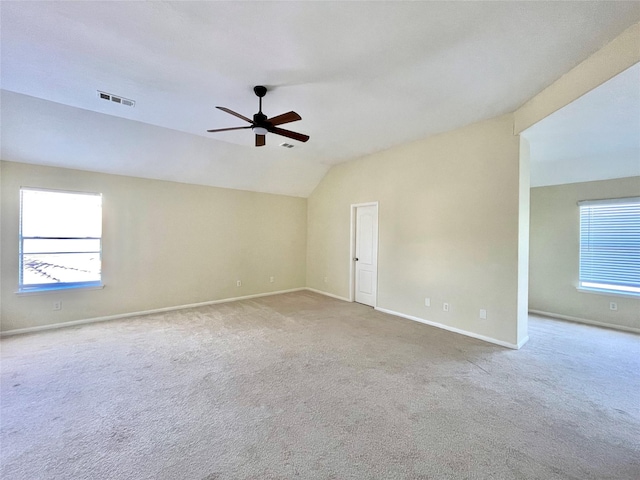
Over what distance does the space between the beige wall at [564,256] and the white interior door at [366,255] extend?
311cm

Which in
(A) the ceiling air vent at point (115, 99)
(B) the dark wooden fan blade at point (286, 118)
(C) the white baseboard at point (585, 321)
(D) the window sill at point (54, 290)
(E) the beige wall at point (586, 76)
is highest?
(A) the ceiling air vent at point (115, 99)

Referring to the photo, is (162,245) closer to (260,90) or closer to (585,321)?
(260,90)

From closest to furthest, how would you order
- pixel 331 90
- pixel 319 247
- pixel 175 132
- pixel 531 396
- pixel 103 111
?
pixel 531 396, pixel 331 90, pixel 103 111, pixel 175 132, pixel 319 247

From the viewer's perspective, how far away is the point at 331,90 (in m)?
2.84

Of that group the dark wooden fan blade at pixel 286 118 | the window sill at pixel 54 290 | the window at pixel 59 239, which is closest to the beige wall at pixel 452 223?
the dark wooden fan blade at pixel 286 118

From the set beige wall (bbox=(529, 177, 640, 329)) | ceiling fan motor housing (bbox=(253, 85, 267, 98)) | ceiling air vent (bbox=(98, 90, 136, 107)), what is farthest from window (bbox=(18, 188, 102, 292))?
beige wall (bbox=(529, 177, 640, 329))

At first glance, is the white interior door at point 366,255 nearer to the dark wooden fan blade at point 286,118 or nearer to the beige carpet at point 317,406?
the beige carpet at point 317,406

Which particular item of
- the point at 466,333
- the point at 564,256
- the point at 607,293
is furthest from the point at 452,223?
the point at 607,293

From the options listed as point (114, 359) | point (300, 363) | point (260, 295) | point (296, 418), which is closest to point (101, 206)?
point (114, 359)

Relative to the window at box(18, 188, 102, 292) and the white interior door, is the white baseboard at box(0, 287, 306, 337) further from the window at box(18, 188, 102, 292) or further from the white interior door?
the white interior door

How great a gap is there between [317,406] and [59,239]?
4.89 m

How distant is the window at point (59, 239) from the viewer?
3875 mm

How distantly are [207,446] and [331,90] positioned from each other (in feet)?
11.3

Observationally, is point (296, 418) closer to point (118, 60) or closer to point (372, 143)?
point (118, 60)
